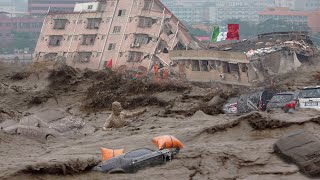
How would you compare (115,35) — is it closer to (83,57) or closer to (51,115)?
(83,57)

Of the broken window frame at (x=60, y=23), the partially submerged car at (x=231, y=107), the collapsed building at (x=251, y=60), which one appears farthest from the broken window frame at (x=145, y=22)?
the partially submerged car at (x=231, y=107)

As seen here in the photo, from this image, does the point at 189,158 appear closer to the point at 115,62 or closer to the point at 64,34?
the point at 115,62

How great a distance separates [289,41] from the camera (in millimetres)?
39719

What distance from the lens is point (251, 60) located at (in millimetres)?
37406

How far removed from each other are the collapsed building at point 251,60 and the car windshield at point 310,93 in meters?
17.5

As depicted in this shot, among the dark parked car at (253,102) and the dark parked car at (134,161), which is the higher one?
the dark parked car at (253,102)

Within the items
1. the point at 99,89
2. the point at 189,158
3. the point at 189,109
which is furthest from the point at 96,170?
the point at 99,89

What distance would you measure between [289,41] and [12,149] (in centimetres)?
2968

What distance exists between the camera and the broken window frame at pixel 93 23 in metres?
56.6

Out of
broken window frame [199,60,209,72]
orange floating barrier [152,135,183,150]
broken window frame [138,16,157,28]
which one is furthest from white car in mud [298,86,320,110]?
broken window frame [138,16,157,28]

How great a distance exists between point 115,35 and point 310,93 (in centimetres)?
3813

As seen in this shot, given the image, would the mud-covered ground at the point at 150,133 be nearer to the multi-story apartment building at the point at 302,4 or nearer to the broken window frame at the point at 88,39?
the broken window frame at the point at 88,39

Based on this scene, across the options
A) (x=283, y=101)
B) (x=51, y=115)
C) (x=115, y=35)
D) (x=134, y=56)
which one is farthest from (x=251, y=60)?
(x=51, y=115)

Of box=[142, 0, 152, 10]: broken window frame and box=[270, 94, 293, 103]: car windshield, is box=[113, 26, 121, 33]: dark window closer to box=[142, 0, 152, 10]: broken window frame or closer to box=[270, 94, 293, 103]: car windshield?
box=[142, 0, 152, 10]: broken window frame
